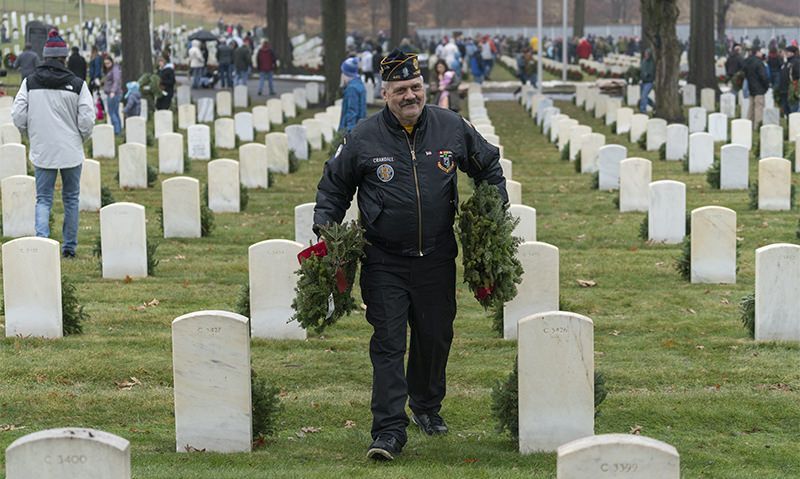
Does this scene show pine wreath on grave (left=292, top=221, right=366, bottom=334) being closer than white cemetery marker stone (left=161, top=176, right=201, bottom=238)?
Yes

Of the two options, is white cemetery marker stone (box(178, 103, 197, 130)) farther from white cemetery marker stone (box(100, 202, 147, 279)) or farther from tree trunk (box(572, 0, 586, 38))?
tree trunk (box(572, 0, 586, 38))

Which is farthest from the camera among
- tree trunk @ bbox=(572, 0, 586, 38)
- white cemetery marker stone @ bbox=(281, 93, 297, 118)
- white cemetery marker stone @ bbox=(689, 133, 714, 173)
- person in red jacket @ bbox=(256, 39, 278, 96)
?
tree trunk @ bbox=(572, 0, 586, 38)

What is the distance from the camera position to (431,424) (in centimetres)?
828

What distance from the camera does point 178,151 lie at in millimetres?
22500

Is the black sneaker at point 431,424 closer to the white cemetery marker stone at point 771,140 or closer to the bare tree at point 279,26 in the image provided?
the white cemetery marker stone at point 771,140

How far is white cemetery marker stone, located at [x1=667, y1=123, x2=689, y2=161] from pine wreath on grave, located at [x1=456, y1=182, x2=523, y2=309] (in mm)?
16779

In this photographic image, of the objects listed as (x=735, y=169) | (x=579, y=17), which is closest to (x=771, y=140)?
(x=735, y=169)

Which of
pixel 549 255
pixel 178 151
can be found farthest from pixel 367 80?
pixel 549 255

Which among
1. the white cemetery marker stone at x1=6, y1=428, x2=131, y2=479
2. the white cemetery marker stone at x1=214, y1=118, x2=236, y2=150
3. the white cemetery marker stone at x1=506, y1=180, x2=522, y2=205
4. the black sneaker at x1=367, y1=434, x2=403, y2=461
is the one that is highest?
the white cemetery marker stone at x1=6, y1=428, x2=131, y2=479

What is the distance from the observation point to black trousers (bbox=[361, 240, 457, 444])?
7.67 metres

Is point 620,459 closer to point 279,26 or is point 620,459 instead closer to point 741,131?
point 741,131

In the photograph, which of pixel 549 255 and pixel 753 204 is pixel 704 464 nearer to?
pixel 549 255

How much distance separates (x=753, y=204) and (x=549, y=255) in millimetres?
7993

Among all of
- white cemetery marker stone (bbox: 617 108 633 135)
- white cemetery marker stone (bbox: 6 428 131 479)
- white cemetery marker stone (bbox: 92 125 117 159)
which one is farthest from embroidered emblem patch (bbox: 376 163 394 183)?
white cemetery marker stone (bbox: 617 108 633 135)
